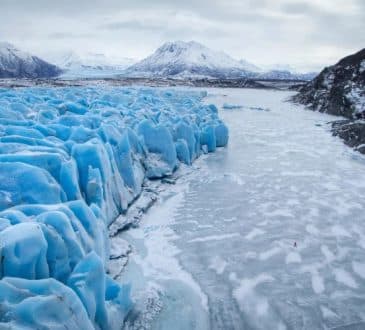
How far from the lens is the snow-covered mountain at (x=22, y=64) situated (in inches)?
3768

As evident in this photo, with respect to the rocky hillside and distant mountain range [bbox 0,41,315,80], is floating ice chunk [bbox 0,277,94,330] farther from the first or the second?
distant mountain range [bbox 0,41,315,80]

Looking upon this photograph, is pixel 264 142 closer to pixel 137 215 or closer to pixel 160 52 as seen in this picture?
pixel 137 215

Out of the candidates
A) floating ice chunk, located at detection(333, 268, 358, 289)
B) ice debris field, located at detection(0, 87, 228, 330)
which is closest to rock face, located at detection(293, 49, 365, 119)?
ice debris field, located at detection(0, 87, 228, 330)

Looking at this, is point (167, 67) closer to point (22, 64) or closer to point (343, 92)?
point (22, 64)

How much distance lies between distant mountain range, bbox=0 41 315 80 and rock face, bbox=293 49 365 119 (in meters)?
72.0

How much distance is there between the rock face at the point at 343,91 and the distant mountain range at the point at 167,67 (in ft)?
236

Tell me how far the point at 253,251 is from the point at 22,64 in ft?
354

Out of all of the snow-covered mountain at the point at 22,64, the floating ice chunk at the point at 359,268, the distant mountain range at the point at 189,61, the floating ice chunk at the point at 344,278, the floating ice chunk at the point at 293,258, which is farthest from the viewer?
the distant mountain range at the point at 189,61

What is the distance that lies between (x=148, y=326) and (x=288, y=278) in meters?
1.65

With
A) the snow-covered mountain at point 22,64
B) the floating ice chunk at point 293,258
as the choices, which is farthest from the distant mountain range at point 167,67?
the floating ice chunk at point 293,258

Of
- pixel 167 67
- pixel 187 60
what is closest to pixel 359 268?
pixel 167 67

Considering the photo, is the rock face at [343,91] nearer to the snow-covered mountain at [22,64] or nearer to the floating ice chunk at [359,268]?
the floating ice chunk at [359,268]

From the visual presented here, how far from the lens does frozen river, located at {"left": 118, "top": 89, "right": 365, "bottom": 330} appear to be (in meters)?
3.71

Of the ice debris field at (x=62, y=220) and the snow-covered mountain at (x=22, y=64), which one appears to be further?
the snow-covered mountain at (x=22, y=64)
